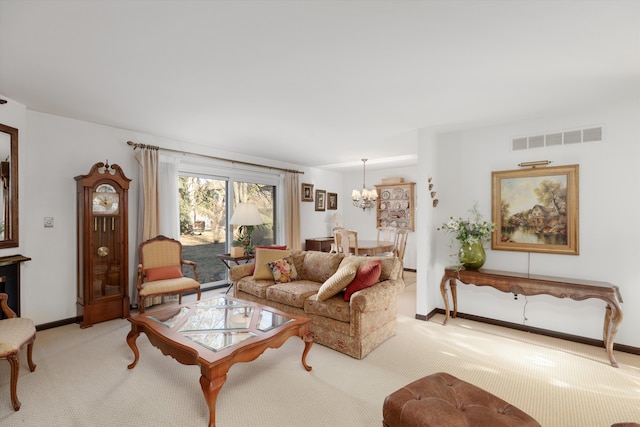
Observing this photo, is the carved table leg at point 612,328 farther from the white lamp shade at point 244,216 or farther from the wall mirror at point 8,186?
the wall mirror at point 8,186

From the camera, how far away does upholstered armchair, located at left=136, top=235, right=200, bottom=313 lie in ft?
12.1

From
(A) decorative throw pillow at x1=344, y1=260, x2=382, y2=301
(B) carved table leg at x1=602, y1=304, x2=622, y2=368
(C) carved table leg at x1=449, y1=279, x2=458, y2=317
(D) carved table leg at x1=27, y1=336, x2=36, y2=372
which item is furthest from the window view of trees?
(B) carved table leg at x1=602, y1=304, x2=622, y2=368

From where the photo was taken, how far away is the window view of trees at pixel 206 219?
4.98 metres

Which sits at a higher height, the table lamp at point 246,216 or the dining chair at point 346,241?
the table lamp at point 246,216

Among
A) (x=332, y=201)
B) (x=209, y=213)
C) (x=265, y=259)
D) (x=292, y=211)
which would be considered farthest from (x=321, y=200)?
(x=265, y=259)

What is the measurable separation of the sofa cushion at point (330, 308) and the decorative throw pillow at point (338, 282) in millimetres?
55

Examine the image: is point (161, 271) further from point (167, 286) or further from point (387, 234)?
point (387, 234)

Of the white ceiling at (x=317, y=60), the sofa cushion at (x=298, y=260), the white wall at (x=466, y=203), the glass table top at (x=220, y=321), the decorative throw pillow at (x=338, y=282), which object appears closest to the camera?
the white ceiling at (x=317, y=60)

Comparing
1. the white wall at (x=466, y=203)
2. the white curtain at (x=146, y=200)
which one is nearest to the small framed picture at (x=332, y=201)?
the white wall at (x=466, y=203)

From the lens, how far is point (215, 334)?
2.30 m

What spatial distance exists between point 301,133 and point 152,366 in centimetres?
315

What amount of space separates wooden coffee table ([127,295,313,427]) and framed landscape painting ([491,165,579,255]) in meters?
2.76

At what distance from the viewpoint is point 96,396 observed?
221 centimetres

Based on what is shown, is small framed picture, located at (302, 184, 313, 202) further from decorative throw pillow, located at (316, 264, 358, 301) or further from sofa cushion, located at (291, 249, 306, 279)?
decorative throw pillow, located at (316, 264, 358, 301)
